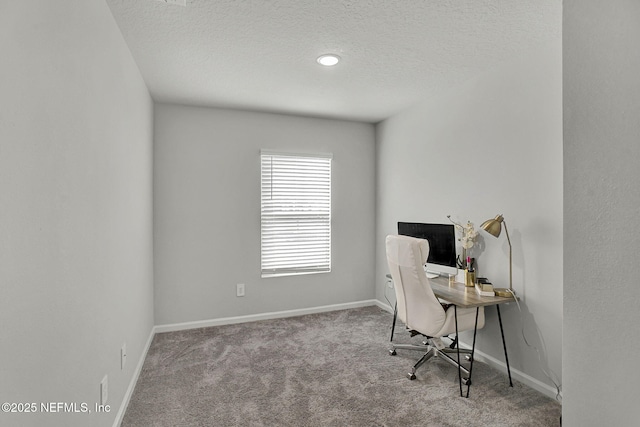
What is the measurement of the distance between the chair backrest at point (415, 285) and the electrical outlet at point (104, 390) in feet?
6.64

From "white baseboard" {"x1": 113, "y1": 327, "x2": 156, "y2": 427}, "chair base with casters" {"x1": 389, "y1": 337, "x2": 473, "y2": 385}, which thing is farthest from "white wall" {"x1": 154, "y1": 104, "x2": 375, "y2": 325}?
"chair base with casters" {"x1": 389, "y1": 337, "x2": 473, "y2": 385}

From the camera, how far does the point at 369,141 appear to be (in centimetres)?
449

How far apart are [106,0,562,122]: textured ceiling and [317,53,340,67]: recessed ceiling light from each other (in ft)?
0.16

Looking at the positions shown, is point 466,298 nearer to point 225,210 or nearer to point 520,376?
point 520,376

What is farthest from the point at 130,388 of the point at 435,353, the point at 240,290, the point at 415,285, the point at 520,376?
the point at 520,376

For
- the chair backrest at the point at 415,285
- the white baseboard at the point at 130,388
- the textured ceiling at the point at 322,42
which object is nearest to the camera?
the textured ceiling at the point at 322,42

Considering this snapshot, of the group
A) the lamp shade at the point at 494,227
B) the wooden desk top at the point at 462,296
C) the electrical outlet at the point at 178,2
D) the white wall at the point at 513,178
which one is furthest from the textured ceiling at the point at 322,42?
Result: the wooden desk top at the point at 462,296

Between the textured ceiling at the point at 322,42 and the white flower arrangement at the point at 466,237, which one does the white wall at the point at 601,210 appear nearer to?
the textured ceiling at the point at 322,42

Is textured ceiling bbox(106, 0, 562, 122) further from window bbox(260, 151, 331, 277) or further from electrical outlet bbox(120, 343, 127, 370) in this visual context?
electrical outlet bbox(120, 343, 127, 370)

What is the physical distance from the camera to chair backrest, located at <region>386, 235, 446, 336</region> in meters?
2.45

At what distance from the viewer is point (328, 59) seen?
2.54m

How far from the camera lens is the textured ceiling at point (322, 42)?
192 centimetres

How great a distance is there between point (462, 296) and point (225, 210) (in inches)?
104

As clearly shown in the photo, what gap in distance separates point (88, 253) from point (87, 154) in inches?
18.4
